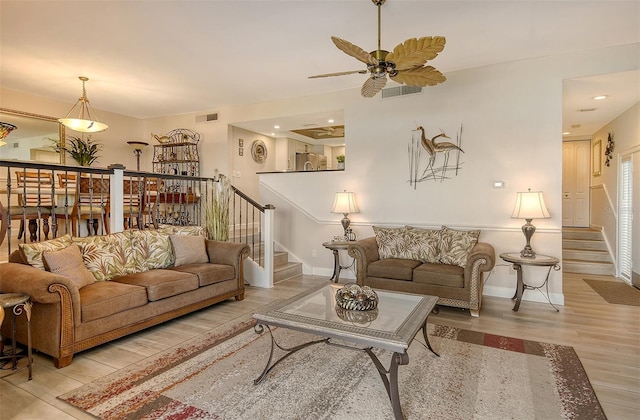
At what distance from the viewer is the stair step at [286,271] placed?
5267mm

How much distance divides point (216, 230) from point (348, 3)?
322 centimetres

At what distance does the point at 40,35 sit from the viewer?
3.66 m

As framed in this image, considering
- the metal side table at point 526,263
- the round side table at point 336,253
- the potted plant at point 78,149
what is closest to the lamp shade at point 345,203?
the round side table at point 336,253

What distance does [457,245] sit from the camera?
13.6ft

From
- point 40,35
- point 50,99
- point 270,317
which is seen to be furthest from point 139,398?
point 50,99

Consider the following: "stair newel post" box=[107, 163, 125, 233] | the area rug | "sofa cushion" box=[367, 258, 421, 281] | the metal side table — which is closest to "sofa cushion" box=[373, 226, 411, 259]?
"sofa cushion" box=[367, 258, 421, 281]

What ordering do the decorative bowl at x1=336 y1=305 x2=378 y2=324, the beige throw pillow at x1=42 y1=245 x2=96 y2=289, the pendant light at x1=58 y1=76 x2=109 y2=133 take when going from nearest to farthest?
the decorative bowl at x1=336 y1=305 x2=378 y2=324, the beige throw pillow at x1=42 y1=245 x2=96 y2=289, the pendant light at x1=58 y1=76 x2=109 y2=133

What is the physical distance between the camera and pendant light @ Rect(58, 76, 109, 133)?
480 cm

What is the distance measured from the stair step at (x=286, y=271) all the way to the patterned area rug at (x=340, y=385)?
7.69ft

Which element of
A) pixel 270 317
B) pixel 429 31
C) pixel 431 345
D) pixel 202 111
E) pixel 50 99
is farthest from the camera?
pixel 202 111

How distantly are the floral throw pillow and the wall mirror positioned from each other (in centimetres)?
665

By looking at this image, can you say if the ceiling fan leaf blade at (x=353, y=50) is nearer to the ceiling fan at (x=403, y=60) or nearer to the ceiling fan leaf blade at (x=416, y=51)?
the ceiling fan at (x=403, y=60)

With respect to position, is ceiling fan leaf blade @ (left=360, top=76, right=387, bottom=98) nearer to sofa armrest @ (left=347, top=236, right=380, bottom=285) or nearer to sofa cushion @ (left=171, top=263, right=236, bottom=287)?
sofa armrest @ (left=347, top=236, right=380, bottom=285)

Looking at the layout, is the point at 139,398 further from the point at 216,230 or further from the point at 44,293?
the point at 216,230
